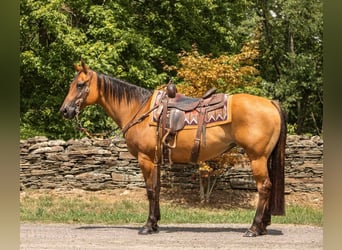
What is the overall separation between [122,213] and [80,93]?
11.5 feet

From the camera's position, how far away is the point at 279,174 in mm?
5641

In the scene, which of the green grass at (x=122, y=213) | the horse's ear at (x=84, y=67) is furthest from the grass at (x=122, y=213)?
the horse's ear at (x=84, y=67)

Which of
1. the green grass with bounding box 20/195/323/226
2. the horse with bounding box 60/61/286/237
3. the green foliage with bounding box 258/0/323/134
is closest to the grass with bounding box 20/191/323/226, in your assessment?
the green grass with bounding box 20/195/323/226

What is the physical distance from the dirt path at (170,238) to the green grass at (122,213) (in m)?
0.90

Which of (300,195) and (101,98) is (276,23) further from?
(101,98)

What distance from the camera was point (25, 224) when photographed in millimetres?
7391

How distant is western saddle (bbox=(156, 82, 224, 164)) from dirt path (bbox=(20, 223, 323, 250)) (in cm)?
94

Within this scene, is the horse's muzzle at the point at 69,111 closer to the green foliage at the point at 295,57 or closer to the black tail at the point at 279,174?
the black tail at the point at 279,174

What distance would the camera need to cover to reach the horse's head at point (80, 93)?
19.5 ft

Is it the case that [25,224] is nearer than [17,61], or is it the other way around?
A: [17,61]

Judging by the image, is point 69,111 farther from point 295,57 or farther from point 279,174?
point 295,57

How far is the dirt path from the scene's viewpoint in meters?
4.97
